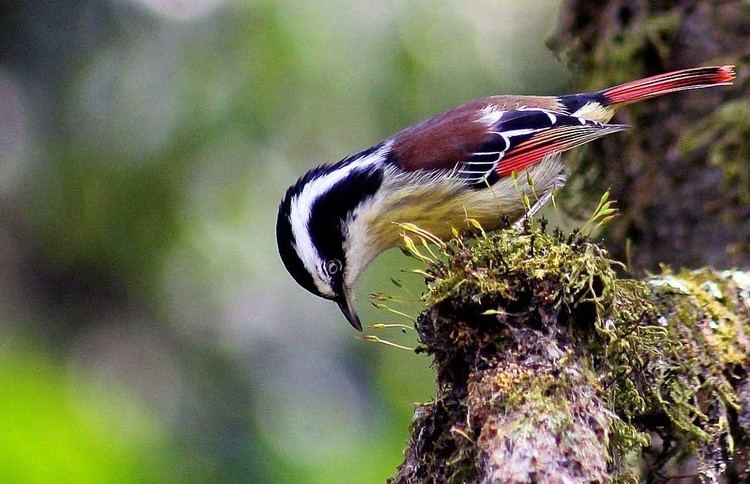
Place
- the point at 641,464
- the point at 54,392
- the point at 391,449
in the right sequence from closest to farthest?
the point at 641,464 → the point at 54,392 → the point at 391,449

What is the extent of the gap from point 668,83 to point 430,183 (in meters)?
1.10

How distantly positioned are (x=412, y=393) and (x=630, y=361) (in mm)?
3054

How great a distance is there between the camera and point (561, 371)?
2416mm

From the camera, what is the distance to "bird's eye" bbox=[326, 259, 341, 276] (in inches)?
156

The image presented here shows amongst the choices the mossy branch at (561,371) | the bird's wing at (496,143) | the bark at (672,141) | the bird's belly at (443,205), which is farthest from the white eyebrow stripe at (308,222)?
the bark at (672,141)

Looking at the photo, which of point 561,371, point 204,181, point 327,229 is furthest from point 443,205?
point 204,181

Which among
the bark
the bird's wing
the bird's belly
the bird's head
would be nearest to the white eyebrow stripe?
the bird's head

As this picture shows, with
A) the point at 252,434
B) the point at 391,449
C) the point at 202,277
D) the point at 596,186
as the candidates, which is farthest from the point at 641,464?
the point at 202,277

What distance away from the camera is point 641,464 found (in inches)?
132

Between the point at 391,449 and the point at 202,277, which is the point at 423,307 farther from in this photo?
the point at 202,277

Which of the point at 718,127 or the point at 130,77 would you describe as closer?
the point at 718,127

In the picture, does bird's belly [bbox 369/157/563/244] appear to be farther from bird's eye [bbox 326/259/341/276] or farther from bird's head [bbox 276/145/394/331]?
bird's eye [bbox 326/259/341/276]

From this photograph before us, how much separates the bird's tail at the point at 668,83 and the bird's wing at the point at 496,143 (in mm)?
248

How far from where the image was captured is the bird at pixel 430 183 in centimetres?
398
